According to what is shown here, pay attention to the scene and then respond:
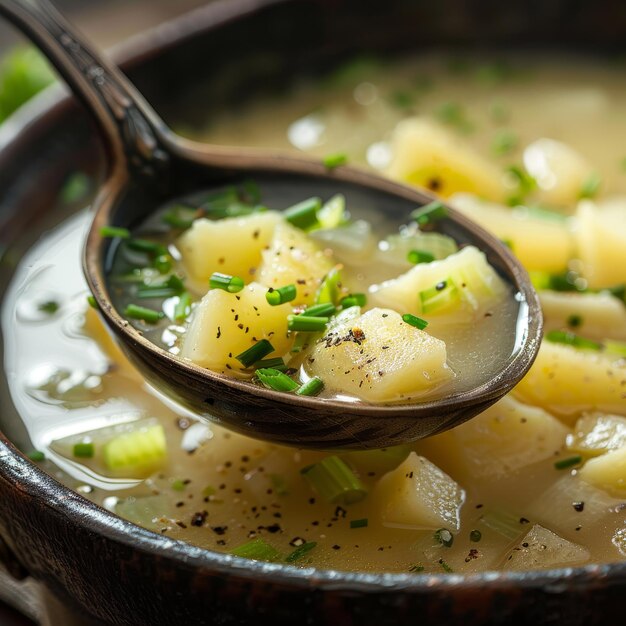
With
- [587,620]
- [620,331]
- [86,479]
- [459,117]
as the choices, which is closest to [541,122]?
[459,117]

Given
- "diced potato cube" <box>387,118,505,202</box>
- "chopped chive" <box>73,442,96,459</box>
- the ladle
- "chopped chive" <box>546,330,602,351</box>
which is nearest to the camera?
the ladle

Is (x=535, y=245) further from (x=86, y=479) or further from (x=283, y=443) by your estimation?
(x=86, y=479)

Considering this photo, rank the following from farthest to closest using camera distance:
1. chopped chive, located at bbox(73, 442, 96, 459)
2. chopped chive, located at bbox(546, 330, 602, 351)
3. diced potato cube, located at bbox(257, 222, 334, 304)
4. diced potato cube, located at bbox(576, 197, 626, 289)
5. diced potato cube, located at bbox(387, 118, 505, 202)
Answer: diced potato cube, located at bbox(387, 118, 505, 202) < diced potato cube, located at bbox(576, 197, 626, 289) < chopped chive, located at bbox(546, 330, 602, 351) < chopped chive, located at bbox(73, 442, 96, 459) < diced potato cube, located at bbox(257, 222, 334, 304)

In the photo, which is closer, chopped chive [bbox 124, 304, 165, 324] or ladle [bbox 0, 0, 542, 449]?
ladle [bbox 0, 0, 542, 449]

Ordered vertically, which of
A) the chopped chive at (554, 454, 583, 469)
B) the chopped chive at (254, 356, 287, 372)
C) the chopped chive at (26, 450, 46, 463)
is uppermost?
the chopped chive at (254, 356, 287, 372)

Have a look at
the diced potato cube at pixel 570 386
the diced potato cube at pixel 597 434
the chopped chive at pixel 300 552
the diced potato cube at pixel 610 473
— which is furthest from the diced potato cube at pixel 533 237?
the chopped chive at pixel 300 552

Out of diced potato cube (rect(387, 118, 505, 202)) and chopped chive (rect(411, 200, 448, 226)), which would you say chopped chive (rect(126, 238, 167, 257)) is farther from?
diced potato cube (rect(387, 118, 505, 202))

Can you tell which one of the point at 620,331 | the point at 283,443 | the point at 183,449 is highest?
the point at 283,443

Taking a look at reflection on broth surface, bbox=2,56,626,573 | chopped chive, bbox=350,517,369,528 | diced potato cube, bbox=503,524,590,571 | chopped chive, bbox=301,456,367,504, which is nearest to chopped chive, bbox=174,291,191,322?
reflection on broth surface, bbox=2,56,626,573
